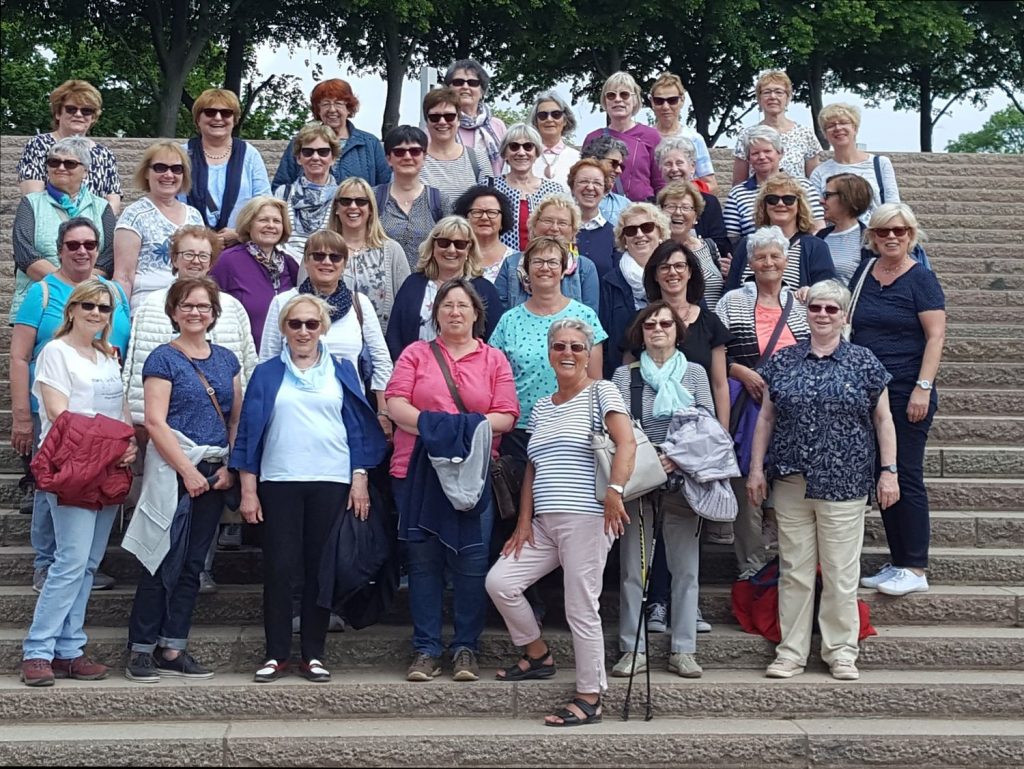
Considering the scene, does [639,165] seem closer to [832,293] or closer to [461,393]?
[832,293]

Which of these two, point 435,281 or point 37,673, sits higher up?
point 435,281

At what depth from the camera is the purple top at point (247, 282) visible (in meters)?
6.67

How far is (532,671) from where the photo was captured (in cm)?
593

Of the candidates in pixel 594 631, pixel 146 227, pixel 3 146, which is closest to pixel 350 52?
pixel 3 146

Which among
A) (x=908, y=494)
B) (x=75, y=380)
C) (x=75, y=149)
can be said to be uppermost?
(x=75, y=149)

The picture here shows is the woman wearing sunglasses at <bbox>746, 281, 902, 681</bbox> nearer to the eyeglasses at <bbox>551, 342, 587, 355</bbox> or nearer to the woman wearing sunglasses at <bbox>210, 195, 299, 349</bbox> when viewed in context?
the eyeglasses at <bbox>551, 342, 587, 355</bbox>

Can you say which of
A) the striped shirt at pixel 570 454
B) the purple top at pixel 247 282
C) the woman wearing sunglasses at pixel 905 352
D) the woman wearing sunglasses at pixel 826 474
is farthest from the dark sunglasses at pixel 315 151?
the woman wearing sunglasses at pixel 905 352

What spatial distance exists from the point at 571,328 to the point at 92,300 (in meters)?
2.22

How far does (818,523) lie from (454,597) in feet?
5.90

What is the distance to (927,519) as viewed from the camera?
21.1 ft

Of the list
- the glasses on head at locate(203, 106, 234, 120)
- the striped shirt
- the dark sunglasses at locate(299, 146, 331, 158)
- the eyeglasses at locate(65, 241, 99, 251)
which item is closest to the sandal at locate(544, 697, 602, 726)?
the striped shirt

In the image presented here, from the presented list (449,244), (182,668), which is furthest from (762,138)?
(182,668)

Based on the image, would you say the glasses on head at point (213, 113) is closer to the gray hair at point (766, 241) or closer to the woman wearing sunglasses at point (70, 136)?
the woman wearing sunglasses at point (70, 136)

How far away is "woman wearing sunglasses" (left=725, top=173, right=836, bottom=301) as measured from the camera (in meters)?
7.07
